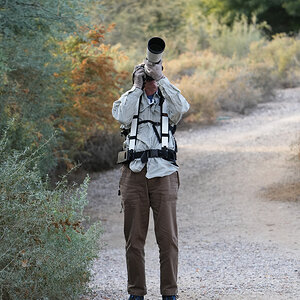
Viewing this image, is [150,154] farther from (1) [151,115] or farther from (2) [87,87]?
(2) [87,87]

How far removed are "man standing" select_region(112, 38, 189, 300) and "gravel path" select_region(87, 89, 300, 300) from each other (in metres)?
0.72

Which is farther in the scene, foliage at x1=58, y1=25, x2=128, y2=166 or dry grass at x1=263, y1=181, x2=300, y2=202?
foliage at x1=58, y1=25, x2=128, y2=166

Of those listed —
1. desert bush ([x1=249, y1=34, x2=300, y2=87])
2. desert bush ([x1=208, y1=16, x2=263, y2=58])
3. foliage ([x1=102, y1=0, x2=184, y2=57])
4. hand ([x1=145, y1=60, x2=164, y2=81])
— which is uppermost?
foliage ([x1=102, y1=0, x2=184, y2=57])

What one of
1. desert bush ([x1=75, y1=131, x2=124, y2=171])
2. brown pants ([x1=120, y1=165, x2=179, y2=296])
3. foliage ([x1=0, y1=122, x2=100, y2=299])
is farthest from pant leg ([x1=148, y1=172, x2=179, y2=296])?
desert bush ([x1=75, y1=131, x2=124, y2=171])

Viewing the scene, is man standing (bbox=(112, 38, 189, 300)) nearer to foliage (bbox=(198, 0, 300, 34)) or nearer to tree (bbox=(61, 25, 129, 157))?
tree (bbox=(61, 25, 129, 157))

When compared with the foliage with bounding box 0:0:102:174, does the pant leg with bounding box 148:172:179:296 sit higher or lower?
lower

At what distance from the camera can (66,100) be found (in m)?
10.6

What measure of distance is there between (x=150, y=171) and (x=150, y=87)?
63 cm

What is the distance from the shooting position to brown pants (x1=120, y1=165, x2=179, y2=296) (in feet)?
15.0

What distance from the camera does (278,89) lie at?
67.2ft

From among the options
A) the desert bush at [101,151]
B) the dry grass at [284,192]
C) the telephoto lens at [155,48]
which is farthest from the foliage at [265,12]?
the telephoto lens at [155,48]

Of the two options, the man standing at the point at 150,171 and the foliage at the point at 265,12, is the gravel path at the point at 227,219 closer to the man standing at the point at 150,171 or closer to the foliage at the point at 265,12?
the man standing at the point at 150,171

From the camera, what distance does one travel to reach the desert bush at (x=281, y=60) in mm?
20594

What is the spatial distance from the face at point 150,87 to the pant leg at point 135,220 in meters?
0.58
